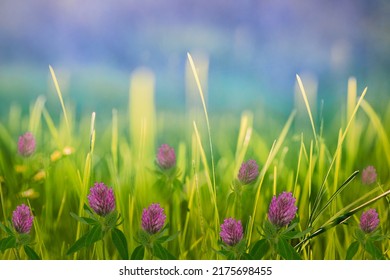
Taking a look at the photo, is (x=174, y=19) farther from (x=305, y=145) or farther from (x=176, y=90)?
(x=305, y=145)

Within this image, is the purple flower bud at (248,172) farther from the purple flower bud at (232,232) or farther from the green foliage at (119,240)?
the green foliage at (119,240)

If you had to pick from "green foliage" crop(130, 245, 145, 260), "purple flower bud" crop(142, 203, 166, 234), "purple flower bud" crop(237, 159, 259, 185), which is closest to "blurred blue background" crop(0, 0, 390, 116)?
"purple flower bud" crop(237, 159, 259, 185)

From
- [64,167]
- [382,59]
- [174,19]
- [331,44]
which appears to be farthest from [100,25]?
[382,59]

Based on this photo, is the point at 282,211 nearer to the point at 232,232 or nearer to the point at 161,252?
the point at 232,232

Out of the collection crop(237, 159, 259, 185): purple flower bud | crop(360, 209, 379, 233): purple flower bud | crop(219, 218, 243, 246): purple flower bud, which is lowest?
crop(219, 218, 243, 246): purple flower bud

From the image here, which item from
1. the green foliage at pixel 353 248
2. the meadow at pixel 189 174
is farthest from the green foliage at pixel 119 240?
the green foliage at pixel 353 248

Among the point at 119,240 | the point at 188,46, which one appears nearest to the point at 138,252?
the point at 119,240

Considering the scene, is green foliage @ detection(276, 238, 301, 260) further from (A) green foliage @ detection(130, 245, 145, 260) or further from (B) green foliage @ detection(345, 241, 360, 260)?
(A) green foliage @ detection(130, 245, 145, 260)
